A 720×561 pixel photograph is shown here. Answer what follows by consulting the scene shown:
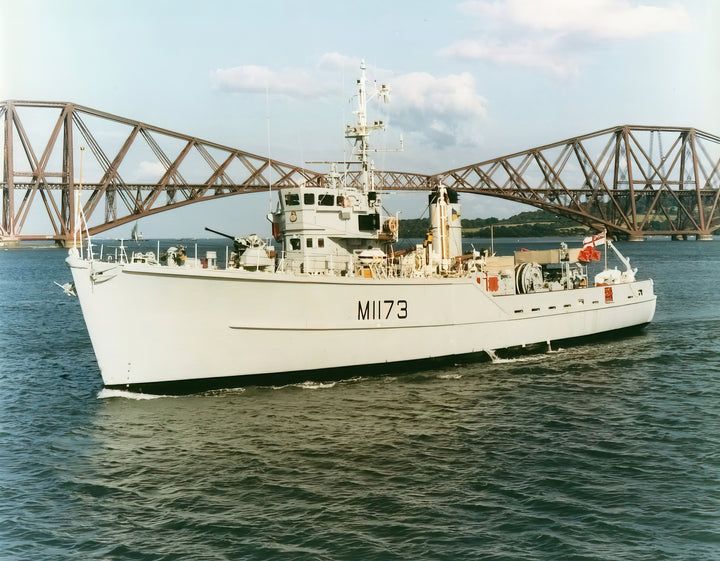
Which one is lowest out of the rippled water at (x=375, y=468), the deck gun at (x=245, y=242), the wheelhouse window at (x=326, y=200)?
the rippled water at (x=375, y=468)

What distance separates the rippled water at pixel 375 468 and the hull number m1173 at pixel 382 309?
2337 millimetres

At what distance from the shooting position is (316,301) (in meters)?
20.9

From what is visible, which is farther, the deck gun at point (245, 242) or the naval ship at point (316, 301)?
the deck gun at point (245, 242)

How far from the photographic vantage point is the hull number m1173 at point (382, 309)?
21.9 m

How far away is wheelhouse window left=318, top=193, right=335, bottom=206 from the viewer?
963 inches

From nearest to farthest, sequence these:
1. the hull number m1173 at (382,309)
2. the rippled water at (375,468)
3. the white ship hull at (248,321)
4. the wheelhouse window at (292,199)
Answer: the rippled water at (375,468), the white ship hull at (248,321), the hull number m1173 at (382,309), the wheelhouse window at (292,199)

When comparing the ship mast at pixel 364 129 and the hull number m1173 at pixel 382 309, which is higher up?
the ship mast at pixel 364 129

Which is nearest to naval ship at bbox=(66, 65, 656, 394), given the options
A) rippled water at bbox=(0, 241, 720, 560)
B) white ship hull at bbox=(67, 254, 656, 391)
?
white ship hull at bbox=(67, 254, 656, 391)

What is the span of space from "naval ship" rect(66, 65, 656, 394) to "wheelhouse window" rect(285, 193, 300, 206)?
1.6 inches

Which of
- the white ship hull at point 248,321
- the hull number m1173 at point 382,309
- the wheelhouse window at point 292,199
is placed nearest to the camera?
the white ship hull at point 248,321

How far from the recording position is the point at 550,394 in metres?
20.9

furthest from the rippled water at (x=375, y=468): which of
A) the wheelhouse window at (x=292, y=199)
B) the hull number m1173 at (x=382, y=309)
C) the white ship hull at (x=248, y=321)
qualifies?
the wheelhouse window at (x=292, y=199)

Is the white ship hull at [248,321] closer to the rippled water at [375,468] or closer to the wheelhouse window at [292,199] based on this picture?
the rippled water at [375,468]

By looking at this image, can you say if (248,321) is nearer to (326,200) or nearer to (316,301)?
(316,301)
